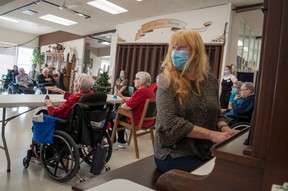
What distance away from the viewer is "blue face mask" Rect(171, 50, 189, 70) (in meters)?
1.35

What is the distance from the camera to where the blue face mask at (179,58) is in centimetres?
135

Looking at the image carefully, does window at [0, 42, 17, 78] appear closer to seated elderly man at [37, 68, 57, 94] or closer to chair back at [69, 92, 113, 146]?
seated elderly man at [37, 68, 57, 94]

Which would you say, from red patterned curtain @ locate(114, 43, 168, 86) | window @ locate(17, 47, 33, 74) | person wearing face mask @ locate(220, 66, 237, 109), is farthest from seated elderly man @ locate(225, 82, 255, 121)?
window @ locate(17, 47, 33, 74)

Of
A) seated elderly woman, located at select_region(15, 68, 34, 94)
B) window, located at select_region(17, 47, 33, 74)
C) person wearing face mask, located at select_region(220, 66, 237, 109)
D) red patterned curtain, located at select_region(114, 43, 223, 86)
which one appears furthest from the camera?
window, located at select_region(17, 47, 33, 74)

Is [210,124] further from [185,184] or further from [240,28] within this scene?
[240,28]

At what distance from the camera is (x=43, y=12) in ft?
23.2

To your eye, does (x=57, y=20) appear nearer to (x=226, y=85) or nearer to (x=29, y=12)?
(x=29, y=12)

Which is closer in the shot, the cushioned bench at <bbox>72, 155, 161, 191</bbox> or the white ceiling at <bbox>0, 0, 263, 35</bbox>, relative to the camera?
the cushioned bench at <bbox>72, 155, 161, 191</bbox>

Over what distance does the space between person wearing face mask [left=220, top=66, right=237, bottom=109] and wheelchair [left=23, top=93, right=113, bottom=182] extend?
3677 mm

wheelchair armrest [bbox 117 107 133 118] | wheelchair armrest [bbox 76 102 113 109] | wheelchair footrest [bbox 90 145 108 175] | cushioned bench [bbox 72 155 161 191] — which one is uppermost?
wheelchair armrest [bbox 76 102 113 109]

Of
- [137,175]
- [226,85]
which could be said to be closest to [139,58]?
[226,85]

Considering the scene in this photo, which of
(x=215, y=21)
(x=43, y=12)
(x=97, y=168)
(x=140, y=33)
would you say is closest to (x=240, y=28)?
(x=215, y=21)

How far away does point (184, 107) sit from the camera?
131 centimetres

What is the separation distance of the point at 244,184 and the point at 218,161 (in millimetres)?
73
